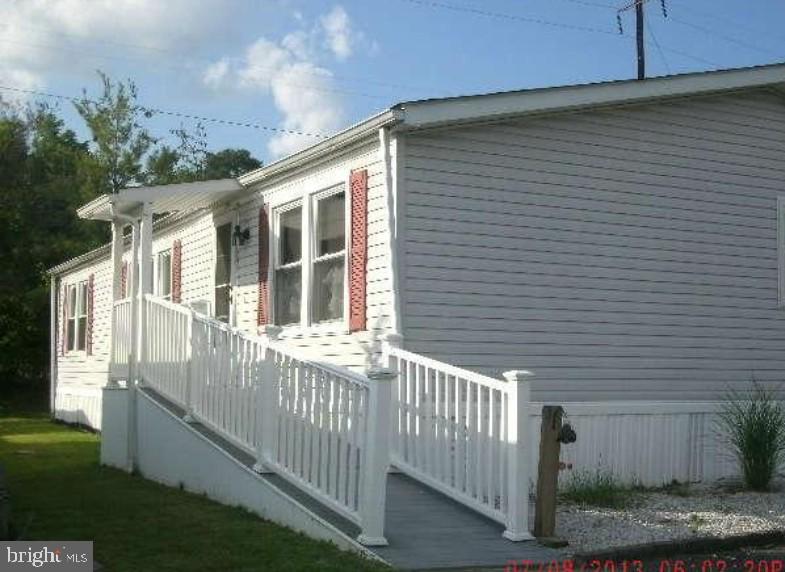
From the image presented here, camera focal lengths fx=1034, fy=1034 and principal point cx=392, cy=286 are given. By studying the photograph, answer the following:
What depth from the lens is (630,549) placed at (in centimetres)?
729

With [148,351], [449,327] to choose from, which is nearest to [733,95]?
[449,327]

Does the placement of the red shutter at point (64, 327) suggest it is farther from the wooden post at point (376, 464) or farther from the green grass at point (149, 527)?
the wooden post at point (376, 464)

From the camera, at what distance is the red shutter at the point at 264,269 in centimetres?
1227

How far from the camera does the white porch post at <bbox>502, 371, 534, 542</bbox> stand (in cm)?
757

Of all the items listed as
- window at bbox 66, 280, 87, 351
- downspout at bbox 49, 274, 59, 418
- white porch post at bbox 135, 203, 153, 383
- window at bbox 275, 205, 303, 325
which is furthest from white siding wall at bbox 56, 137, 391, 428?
downspout at bbox 49, 274, 59, 418

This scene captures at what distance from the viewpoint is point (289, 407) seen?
332 inches

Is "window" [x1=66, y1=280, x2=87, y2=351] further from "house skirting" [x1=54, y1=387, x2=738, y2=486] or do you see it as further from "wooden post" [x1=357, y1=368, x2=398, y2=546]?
"wooden post" [x1=357, y1=368, x2=398, y2=546]

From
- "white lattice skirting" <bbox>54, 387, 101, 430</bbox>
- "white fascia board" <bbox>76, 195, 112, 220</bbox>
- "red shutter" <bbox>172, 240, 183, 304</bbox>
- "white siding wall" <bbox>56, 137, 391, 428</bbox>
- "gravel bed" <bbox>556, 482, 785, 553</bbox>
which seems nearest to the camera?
"gravel bed" <bbox>556, 482, 785, 553</bbox>

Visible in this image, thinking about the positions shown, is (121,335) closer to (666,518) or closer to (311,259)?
(311,259)

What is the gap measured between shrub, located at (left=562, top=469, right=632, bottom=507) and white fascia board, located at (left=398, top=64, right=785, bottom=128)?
11.9 feet

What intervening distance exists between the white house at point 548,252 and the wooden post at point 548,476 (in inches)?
30.1

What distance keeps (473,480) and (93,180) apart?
105ft

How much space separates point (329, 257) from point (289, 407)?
289cm

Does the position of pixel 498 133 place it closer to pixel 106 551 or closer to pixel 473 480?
pixel 473 480
